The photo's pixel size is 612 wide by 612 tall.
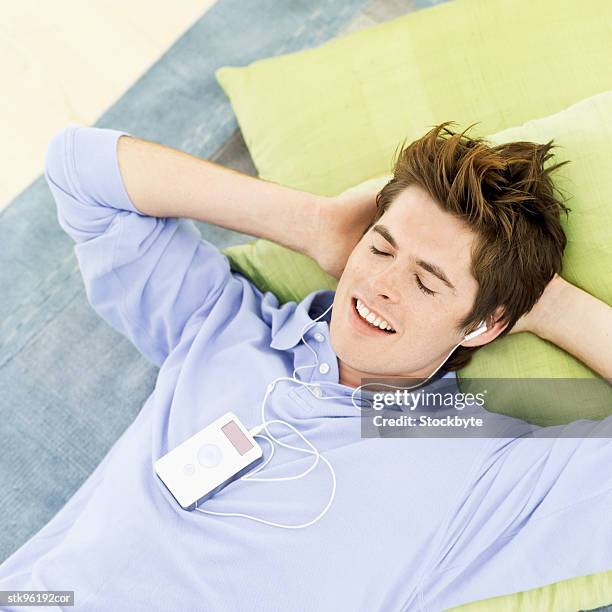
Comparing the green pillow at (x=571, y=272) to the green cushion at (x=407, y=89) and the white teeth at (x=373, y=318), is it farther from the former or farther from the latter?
the white teeth at (x=373, y=318)

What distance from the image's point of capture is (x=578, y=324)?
1.30 metres

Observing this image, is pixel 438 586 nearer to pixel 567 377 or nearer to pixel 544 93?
pixel 567 377

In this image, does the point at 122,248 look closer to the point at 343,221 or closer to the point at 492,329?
the point at 343,221

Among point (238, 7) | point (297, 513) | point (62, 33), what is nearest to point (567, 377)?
point (297, 513)

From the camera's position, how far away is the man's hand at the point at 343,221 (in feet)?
4.64

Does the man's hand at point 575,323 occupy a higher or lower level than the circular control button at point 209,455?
lower

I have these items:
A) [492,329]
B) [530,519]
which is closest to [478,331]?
[492,329]

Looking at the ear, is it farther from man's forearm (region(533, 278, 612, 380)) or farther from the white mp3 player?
the white mp3 player

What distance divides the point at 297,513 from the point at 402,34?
107 centimetres

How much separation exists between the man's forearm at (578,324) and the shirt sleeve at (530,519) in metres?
0.13

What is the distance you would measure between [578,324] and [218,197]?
2.42ft

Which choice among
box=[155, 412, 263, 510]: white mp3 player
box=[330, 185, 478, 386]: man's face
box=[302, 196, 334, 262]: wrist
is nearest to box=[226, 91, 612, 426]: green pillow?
box=[330, 185, 478, 386]: man's face

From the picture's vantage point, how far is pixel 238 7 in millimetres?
2049

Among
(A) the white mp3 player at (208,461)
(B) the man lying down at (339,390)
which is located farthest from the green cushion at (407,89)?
(A) the white mp3 player at (208,461)
